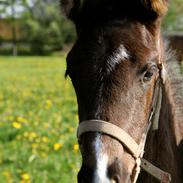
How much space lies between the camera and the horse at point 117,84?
8.39 feet

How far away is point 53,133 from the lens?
7730 millimetres

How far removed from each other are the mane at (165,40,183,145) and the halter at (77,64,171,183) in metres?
0.41

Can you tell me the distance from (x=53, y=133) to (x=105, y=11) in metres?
5.07

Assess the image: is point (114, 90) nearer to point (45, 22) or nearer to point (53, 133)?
point (53, 133)

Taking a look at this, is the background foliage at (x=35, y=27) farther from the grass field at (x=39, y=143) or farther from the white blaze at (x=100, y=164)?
the white blaze at (x=100, y=164)

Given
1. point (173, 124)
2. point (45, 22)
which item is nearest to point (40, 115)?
point (173, 124)

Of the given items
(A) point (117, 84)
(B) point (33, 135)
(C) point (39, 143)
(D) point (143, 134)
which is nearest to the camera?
(A) point (117, 84)

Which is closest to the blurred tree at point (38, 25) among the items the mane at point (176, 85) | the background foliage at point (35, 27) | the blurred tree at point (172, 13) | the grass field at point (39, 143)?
the background foliage at point (35, 27)

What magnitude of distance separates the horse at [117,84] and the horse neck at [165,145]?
0.03m

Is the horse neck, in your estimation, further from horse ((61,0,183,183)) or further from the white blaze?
the white blaze

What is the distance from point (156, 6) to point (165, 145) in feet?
2.81

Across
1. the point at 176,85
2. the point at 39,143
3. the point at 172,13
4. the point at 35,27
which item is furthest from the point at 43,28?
the point at 176,85

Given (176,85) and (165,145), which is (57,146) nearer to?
(176,85)

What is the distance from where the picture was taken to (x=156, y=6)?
2814mm
